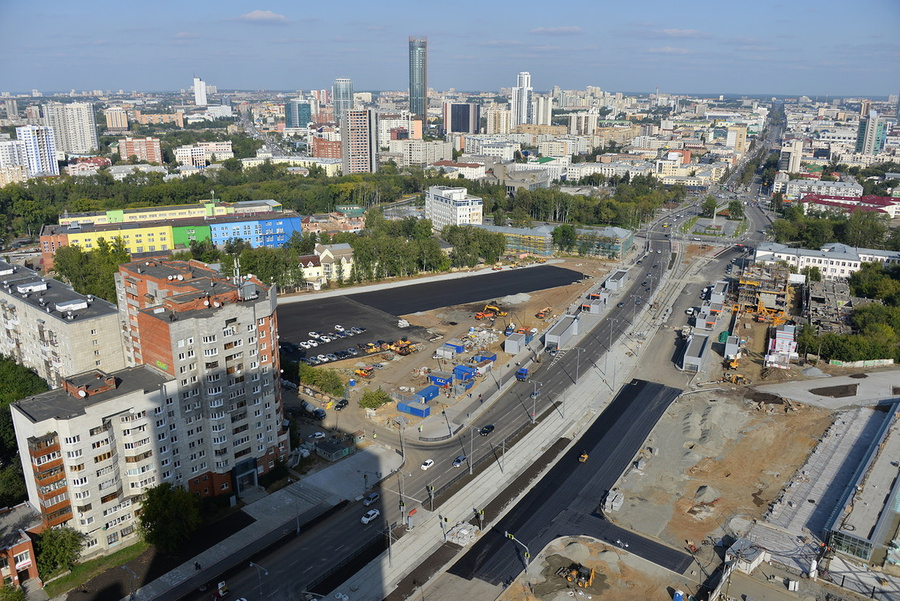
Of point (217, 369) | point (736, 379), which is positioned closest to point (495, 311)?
point (736, 379)

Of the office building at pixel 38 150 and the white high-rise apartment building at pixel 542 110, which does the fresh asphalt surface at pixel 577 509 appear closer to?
the office building at pixel 38 150

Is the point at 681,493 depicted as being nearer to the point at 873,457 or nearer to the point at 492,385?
the point at 873,457

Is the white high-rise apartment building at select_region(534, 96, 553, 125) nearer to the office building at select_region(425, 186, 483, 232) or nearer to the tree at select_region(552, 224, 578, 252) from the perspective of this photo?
the office building at select_region(425, 186, 483, 232)

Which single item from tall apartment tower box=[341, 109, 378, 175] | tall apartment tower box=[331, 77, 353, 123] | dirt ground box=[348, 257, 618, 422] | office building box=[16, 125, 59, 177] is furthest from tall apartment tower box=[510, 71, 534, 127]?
dirt ground box=[348, 257, 618, 422]

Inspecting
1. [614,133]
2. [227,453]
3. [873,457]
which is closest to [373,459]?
[227,453]

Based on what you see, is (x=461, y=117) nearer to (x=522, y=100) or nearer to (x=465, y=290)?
(x=522, y=100)
